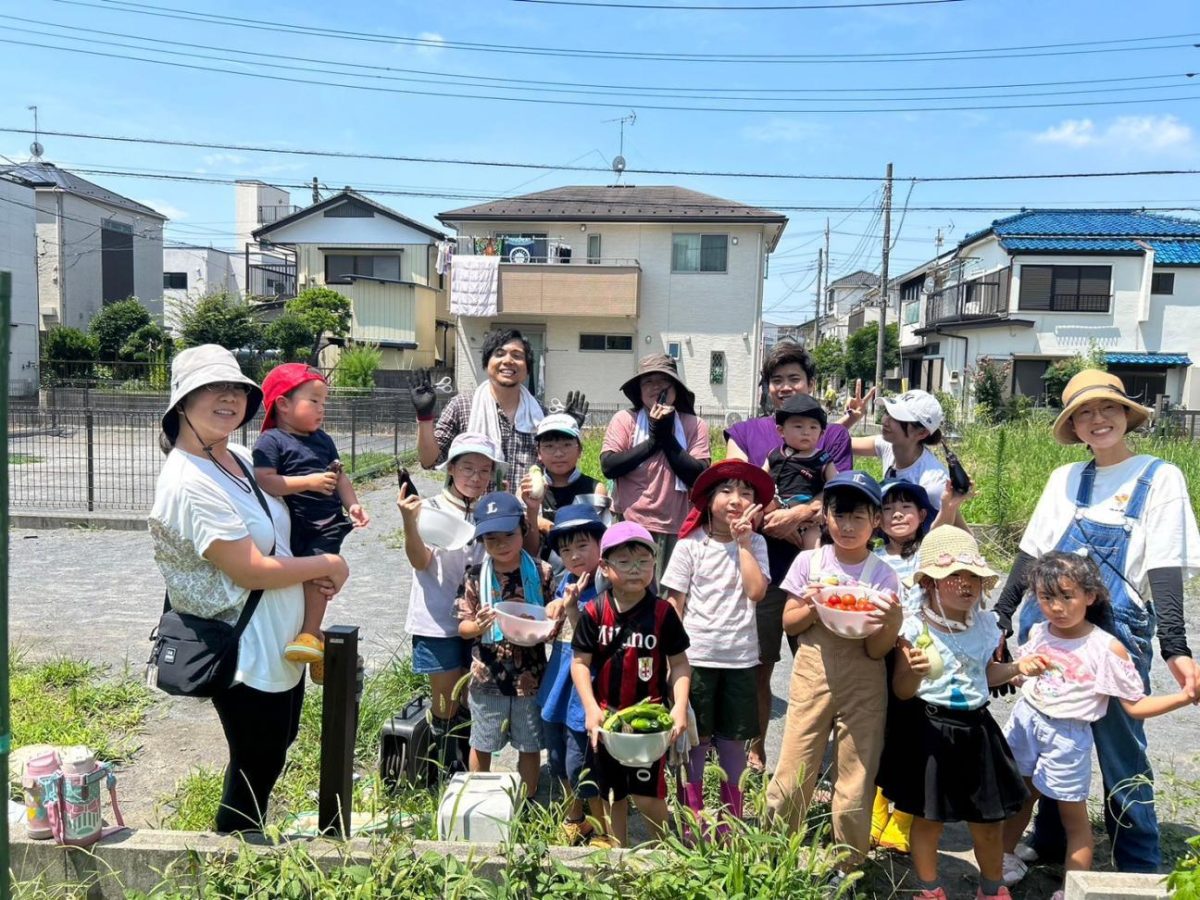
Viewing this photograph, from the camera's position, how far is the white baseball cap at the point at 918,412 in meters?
3.58

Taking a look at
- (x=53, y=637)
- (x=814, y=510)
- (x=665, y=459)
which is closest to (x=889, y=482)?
(x=814, y=510)

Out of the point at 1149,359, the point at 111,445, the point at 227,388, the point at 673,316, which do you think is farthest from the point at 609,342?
the point at 227,388

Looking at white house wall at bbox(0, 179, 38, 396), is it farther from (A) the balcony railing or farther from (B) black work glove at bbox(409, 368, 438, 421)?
(A) the balcony railing

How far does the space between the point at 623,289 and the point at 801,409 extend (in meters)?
21.8

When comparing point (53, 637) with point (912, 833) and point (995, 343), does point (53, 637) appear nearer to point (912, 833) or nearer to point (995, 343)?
point (912, 833)

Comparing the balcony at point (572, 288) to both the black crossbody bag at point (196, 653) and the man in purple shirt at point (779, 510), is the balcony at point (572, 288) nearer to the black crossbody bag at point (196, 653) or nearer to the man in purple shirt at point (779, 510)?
the man in purple shirt at point (779, 510)

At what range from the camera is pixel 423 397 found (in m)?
3.96

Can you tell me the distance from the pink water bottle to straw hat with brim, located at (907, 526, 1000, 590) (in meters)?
2.96

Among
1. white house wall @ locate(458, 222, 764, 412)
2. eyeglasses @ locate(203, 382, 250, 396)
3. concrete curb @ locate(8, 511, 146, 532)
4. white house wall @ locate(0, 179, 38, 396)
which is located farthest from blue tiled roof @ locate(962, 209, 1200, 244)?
white house wall @ locate(0, 179, 38, 396)

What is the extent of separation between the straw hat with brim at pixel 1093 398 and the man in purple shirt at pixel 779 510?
91cm

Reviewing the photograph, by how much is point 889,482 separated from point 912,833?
4.40 ft

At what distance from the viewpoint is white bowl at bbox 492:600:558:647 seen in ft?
9.73

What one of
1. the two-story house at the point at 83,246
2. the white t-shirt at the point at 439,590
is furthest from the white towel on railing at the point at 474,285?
the white t-shirt at the point at 439,590

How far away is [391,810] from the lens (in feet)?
9.16
